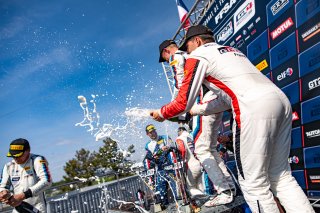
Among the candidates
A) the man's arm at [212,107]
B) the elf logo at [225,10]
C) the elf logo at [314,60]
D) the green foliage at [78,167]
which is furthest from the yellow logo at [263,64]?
→ the green foliage at [78,167]

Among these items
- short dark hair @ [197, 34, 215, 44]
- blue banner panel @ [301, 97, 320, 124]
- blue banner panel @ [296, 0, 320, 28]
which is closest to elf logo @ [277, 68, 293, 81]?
blue banner panel @ [301, 97, 320, 124]

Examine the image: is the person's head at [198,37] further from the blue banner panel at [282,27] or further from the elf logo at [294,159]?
the elf logo at [294,159]

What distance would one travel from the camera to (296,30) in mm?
3682

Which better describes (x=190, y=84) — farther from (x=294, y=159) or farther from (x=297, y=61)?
(x=294, y=159)

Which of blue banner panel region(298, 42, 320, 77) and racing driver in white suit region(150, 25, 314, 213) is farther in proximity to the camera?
blue banner panel region(298, 42, 320, 77)

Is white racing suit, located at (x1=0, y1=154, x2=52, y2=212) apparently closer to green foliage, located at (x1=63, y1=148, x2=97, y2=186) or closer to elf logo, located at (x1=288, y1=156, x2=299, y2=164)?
elf logo, located at (x1=288, y1=156, x2=299, y2=164)

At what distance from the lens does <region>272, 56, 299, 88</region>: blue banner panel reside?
3.76 m

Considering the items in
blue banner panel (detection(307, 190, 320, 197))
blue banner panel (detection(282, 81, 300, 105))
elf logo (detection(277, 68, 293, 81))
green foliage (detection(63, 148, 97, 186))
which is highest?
elf logo (detection(277, 68, 293, 81))

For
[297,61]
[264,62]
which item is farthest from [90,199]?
[297,61]

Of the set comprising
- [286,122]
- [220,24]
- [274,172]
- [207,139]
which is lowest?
[274,172]

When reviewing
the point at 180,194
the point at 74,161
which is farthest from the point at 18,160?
the point at 74,161

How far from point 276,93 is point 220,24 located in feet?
14.8

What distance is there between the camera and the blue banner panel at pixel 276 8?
388 cm

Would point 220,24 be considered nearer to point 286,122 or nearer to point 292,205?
point 286,122
